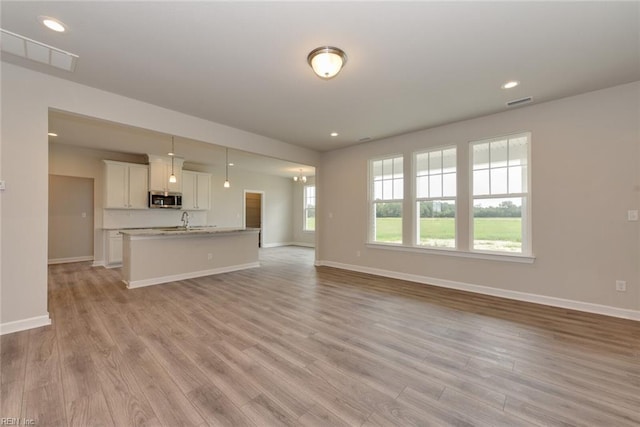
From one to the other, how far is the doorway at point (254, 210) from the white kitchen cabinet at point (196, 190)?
6.65 ft

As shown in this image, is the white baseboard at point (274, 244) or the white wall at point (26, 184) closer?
the white wall at point (26, 184)

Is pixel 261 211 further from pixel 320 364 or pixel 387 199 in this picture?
pixel 320 364

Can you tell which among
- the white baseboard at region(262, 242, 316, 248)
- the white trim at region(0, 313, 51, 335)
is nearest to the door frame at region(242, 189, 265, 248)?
the white baseboard at region(262, 242, 316, 248)

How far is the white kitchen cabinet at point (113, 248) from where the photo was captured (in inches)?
239

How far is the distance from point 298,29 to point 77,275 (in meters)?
6.22

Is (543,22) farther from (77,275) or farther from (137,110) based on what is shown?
(77,275)

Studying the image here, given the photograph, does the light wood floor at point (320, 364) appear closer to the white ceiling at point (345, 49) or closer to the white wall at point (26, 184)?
the white wall at point (26, 184)

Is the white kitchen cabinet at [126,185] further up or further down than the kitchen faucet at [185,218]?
further up

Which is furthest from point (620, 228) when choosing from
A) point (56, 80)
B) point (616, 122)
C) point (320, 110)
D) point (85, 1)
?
point (56, 80)

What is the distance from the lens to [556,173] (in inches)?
139

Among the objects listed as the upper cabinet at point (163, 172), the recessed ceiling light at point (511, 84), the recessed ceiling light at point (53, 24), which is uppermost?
the recessed ceiling light at point (53, 24)

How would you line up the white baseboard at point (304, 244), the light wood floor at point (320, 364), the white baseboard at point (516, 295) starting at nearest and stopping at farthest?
1. the light wood floor at point (320, 364)
2. the white baseboard at point (516, 295)
3. the white baseboard at point (304, 244)

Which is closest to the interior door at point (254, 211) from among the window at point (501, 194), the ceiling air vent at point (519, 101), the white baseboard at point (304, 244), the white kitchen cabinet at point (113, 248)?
the white baseboard at point (304, 244)

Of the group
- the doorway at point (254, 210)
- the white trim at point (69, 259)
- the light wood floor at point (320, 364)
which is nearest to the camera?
the light wood floor at point (320, 364)
